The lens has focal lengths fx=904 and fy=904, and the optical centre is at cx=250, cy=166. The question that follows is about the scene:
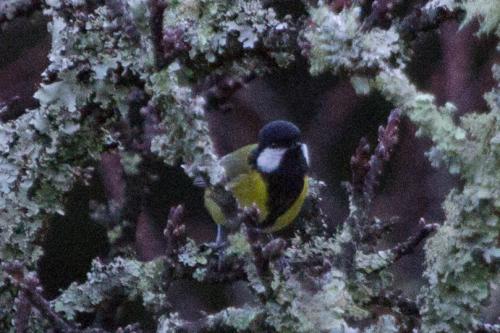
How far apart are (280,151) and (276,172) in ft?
0.23

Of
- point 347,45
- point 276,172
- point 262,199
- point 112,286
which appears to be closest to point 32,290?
point 112,286

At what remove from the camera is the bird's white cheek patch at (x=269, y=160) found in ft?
7.48

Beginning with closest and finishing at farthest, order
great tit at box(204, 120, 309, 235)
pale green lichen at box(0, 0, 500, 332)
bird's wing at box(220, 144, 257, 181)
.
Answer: pale green lichen at box(0, 0, 500, 332) < bird's wing at box(220, 144, 257, 181) < great tit at box(204, 120, 309, 235)

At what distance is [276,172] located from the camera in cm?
230

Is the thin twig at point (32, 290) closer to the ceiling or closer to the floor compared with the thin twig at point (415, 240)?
closer to the ceiling

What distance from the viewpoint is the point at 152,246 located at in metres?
2.32

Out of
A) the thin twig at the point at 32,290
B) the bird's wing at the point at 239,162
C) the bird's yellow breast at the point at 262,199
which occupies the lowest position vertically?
the thin twig at the point at 32,290

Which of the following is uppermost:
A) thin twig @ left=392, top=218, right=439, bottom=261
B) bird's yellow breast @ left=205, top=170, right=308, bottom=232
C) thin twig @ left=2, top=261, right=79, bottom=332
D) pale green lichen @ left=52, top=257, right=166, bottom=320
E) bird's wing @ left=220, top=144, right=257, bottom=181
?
bird's wing @ left=220, top=144, right=257, bottom=181

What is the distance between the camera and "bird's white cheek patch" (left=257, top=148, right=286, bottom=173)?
228 cm

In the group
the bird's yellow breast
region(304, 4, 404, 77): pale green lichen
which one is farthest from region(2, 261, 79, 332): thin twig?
the bird's yellow breast

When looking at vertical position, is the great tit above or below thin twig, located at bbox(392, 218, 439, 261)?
above

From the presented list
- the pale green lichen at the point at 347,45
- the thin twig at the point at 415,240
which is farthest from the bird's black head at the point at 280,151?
the pale green lichen at the point at 347,45

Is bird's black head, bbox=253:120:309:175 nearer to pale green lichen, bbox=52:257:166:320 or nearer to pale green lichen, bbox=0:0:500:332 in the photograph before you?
pale green lichen, bbox=0:0:500:332

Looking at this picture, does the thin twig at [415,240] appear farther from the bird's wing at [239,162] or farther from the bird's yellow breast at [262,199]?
the bird's yellow breast at [262,199]
